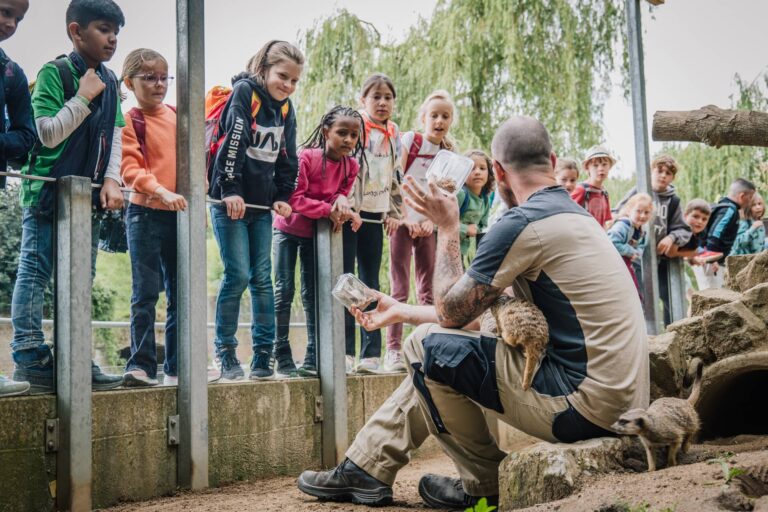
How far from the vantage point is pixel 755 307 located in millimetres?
4445

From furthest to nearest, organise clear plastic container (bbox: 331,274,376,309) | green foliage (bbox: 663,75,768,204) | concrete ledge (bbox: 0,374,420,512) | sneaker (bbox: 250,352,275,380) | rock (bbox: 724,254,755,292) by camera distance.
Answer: green foliage (bbox: 663,75,768,204)
rock (bbox: 724,254,755,292)
sneaker (bbox: 250,352,275,380)
clear plastic container (bbox: 331,274,376,309)
concrete ledge (bbox: 0,374,420,512)

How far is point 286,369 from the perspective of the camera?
4859mm

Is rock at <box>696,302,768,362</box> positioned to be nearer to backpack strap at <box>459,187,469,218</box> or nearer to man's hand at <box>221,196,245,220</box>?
backpack strap at <box>459,187,469,218</box>

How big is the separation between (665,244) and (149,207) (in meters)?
4.76

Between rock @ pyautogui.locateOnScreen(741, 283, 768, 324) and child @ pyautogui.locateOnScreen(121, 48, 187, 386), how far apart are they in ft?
9.62

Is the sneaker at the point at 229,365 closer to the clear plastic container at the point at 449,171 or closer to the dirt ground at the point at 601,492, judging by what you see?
the dirt ground at the point at 601,492

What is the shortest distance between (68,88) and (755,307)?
3541 mm

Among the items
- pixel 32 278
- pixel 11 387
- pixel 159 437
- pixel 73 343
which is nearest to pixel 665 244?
pixel 159 437

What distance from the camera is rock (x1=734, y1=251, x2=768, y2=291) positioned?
505cm

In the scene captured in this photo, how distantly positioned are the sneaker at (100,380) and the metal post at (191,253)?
387mm

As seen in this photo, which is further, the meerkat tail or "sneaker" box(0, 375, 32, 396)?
the meerkat tail

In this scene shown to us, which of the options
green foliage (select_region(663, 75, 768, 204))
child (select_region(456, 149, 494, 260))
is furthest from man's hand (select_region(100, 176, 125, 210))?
green foliage (select_region(663, 75, 768, 204))

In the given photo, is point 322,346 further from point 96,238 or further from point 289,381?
point 96,238

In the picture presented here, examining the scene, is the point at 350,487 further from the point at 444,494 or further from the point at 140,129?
the point at 140,129
